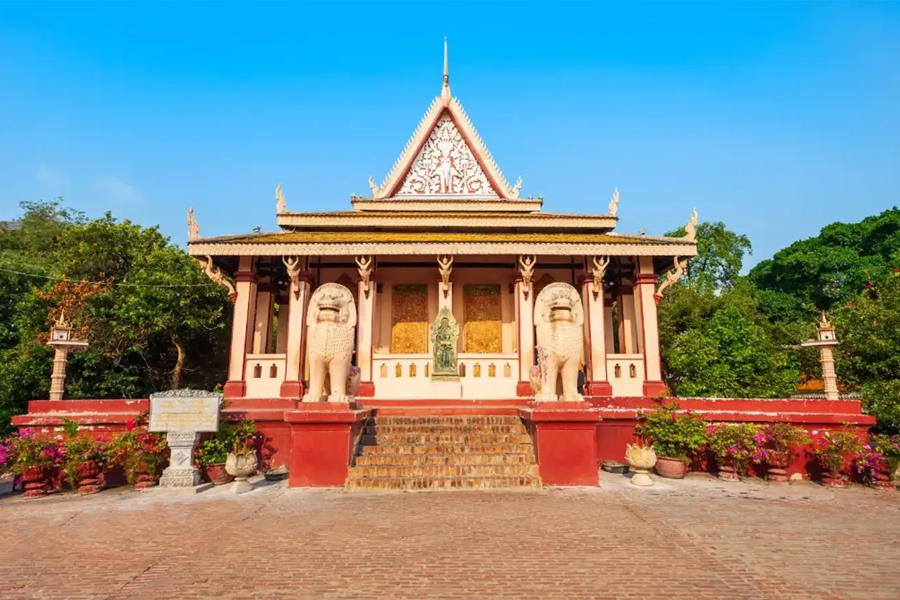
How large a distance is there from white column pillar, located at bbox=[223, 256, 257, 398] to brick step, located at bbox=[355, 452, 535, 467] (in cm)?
534

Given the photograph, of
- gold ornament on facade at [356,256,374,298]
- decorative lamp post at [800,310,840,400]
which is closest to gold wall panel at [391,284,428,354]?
gold ornament on facade at [356,256,374,298]

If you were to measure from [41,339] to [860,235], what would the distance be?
38901 mm

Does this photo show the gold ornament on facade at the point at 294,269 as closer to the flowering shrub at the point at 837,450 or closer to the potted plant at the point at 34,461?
the potted plant at the point at 34,461

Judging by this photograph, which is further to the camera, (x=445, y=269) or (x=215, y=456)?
(x=445, y=269)

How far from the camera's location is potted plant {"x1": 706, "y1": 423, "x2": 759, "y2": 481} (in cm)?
862

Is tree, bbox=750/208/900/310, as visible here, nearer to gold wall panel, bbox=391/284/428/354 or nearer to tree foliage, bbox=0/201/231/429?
gold wall panel, bbox=391/284/428/354

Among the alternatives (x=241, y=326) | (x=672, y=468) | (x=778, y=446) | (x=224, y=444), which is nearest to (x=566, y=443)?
(x=672, y=468)

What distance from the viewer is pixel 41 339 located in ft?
49.6

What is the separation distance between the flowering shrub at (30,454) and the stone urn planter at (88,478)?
17.9 inches

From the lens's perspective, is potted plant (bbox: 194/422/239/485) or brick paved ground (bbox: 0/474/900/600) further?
potted plant (bbox: 194/422/239/485)

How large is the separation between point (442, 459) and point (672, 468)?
→ 13.1ft

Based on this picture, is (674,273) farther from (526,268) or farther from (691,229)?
(526,268)

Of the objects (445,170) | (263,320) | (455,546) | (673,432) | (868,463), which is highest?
(445,170)

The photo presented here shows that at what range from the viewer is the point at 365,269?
12.3 m
